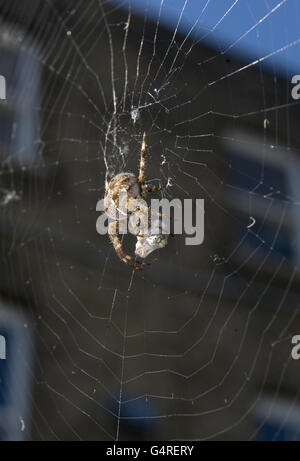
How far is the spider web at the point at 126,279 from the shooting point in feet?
19.7

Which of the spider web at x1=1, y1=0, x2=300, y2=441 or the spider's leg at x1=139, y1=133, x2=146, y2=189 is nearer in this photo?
the spider's leg at x1=139, y1=133, x2=146, y2=189

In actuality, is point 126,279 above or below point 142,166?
below

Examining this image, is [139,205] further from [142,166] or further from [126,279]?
[126,279]

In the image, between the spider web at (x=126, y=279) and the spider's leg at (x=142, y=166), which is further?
the spider web at (x=126, y=279)

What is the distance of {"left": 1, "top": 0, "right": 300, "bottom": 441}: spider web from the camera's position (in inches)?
237

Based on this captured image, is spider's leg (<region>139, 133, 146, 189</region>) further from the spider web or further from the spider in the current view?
the spider web

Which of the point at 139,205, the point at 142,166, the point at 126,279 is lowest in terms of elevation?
the point at 126,279

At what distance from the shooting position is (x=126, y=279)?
6645 mm

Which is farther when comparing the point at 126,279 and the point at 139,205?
the point at 126,279

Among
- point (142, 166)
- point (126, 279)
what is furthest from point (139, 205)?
point (126, 279)

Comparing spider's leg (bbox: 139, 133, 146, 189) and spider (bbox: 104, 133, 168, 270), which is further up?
spider's leg (bbox: 139, 133, 146, 189)

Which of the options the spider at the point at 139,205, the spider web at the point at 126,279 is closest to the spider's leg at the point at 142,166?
the spider at the point at 139,205

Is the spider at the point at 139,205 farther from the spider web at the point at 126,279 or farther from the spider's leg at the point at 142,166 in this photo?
the spider web at the point at 126,279

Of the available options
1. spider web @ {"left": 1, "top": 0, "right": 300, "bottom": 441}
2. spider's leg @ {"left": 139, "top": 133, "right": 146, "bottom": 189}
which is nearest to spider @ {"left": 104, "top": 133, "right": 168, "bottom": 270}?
spider's leg @ {"left": 139, "top": 133, "right": 146, "bottom": 189}
